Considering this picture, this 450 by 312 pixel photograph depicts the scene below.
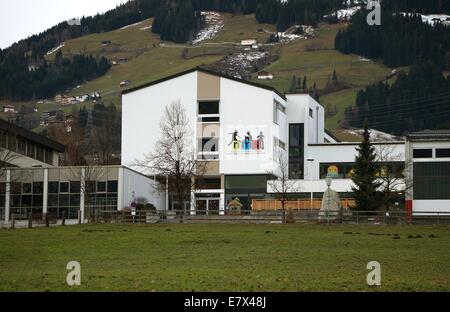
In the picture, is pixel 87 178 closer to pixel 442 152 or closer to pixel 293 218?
pixel 293 218

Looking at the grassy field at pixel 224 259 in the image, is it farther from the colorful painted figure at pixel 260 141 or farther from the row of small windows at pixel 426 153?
the colorful painted figure at pixel 260 141

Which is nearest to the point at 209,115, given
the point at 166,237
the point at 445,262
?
the point at 166,237

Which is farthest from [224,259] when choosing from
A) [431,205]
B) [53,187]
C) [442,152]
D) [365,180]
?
[431,205]

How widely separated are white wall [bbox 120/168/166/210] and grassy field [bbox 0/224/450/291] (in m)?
28.2

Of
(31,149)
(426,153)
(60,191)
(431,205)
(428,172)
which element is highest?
(31,149)

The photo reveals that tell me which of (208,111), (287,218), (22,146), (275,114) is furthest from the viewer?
(275,114)

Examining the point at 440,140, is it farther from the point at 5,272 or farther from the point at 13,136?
the point at 5,272

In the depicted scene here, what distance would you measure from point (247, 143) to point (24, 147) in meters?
25.5

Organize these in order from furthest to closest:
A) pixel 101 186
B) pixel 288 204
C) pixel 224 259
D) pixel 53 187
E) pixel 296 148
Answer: pixel 296 148 < pixel 288 204 < pixel 53 187 < pixel 101 186 < pixel 224 259

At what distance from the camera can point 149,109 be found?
110 meters

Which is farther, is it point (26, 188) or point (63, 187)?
point (26, 188)

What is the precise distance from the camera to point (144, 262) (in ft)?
110
